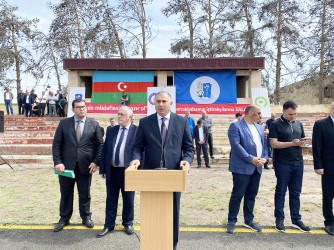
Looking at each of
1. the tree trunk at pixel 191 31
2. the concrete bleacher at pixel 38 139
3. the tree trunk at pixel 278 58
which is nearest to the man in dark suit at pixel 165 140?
the concrete bleacher at pixel 38 139

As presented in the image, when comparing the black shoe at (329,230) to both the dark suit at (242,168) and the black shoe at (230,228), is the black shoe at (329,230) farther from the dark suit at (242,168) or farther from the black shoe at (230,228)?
the black shoe at (230,228)

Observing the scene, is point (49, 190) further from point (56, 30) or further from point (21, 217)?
point (56, 30)

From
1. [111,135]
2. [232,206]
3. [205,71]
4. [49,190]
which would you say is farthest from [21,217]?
[205,71]

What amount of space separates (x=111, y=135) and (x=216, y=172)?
5.43 m

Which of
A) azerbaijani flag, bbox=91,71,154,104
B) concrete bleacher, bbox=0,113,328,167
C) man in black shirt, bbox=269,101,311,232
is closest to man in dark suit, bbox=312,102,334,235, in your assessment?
man in black shirt, bbox=269,101,311,232

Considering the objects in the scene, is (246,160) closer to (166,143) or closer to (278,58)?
(166,143)

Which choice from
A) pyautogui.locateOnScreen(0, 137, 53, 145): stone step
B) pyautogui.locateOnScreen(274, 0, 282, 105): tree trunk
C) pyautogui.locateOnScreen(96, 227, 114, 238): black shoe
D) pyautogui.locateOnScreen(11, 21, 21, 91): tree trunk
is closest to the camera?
pyautogui.locateOnScreen(96, 227, 114, 238): black shoe

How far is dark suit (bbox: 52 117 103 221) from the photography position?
12.9 ft

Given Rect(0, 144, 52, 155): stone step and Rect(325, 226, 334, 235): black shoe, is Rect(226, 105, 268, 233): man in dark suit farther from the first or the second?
Rect(0, 144, 52, 155): stone step

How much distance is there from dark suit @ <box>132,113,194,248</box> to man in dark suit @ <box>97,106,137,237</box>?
756mm

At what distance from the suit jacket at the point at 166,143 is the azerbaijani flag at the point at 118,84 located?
42.8 ft

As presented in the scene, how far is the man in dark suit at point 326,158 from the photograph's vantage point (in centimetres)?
391

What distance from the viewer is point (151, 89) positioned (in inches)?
611

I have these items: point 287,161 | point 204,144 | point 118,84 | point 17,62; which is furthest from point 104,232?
point 17,62
